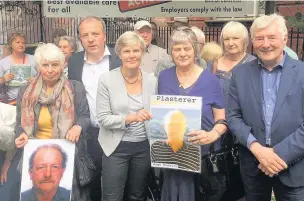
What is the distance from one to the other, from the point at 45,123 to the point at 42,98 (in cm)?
20

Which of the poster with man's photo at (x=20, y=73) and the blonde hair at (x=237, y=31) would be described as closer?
the blonde hair at (x=237, y=31)

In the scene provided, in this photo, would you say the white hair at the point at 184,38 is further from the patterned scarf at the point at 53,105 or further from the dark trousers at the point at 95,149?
A: the dark trousers at the point at 95,149

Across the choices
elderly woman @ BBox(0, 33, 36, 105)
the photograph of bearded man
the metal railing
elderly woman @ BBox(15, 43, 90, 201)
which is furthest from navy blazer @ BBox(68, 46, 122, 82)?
the metal railing

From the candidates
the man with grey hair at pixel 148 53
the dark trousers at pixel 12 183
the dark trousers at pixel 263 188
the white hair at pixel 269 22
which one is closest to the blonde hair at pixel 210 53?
the man with grey hair at pixel 148 53

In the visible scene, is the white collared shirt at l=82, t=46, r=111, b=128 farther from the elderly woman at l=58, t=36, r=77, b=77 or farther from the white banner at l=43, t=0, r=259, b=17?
the white banner at l=43, t=0, r=259, b=17

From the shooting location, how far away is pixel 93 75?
11.9 ft

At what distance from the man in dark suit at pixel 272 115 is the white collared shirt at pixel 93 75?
1.27 metres

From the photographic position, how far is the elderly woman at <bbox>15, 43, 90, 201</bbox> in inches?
124

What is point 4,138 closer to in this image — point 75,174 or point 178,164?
point 75,174

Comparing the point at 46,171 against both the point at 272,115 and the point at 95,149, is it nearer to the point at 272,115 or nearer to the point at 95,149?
the point at 95,149

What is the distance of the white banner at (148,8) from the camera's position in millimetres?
6090

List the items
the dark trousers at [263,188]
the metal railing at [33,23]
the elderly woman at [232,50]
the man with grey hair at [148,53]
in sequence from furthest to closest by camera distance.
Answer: the metal railing at [33,23]
the man with grey hair at [148,53]
the elderly woman at [232,50]
the dark trousers at [263,188]

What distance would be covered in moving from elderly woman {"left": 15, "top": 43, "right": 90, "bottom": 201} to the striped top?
0.64 meters

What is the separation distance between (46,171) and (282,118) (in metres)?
1.77
